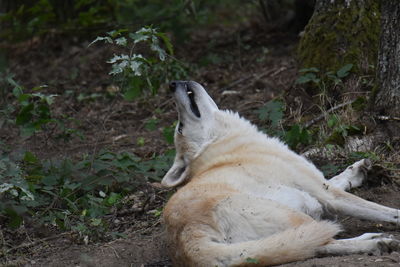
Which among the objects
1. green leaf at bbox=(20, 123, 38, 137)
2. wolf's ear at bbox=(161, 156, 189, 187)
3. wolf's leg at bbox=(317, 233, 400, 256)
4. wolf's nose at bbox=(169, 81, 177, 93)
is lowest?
wolf's ear at bbox=(161, 156, 189, 187)

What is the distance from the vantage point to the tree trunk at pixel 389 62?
609 centimetres

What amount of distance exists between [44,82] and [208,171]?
265 inches

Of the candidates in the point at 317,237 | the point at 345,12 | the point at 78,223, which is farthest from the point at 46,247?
the point at 345,12

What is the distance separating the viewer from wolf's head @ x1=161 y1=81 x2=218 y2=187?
5.91 metres

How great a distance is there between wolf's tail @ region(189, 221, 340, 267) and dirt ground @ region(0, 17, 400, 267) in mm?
86

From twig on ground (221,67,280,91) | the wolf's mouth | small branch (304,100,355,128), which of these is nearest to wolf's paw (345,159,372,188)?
small branch (304,100,355,128)

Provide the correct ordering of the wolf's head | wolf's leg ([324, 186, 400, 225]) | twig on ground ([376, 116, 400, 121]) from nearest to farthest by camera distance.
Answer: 1. wolf's leg ([324, 186, 400, 225])
2. the wolf's head
3. twig on ground ([376, 116, 400, 121])

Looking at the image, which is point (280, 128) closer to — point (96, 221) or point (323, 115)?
point (323, 115)

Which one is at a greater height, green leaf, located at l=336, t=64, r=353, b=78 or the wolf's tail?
green leaf, located at l=336, t=64, r=353, b=78

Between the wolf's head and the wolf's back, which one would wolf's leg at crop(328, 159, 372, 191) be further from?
the wolf's back

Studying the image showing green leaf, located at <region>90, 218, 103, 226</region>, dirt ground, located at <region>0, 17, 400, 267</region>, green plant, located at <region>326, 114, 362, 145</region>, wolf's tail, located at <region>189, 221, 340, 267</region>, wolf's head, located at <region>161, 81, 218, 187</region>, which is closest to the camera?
wolf's tail, located at <region>189, 221, 340, 267</region>

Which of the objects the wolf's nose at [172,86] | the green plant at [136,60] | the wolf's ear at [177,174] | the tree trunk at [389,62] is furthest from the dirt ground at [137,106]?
the wolf's nose at [172,86]

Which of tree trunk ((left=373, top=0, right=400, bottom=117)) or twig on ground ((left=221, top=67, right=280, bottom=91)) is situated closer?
tree trunk ((left=373, top=0, right=400, bottom=117))

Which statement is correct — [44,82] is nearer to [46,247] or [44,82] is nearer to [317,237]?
[46,247]
